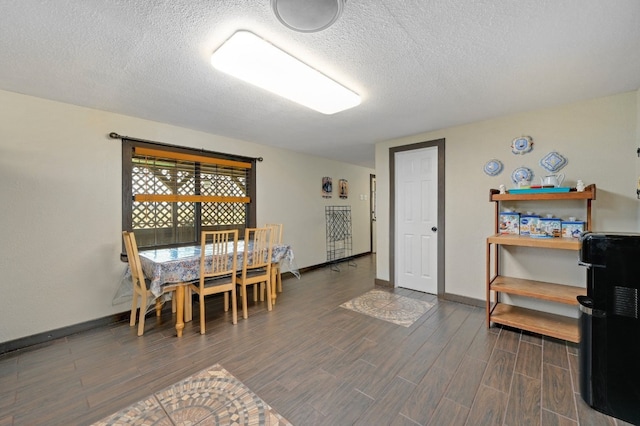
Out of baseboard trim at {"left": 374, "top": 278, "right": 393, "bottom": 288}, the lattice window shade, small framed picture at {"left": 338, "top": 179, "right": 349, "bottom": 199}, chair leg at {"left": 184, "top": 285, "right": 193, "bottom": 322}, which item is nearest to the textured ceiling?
the lattice window shade

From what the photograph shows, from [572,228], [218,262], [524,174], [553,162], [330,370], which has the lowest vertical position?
[330,370]

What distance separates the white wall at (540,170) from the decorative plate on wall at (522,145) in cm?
5

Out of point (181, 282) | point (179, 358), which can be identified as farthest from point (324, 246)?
point (179, 358)

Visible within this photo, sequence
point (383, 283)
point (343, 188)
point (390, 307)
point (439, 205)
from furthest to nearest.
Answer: point (343, 188) < point (383, 283) < point (439, 205) < point (390, 307)

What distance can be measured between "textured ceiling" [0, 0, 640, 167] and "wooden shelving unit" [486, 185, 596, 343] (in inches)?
37.2

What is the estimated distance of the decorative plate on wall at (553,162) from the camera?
263 cm

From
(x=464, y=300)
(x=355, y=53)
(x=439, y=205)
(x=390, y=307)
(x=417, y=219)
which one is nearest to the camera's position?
(x=355, y=53)

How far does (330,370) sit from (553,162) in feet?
9.79

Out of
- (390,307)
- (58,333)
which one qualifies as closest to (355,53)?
(390,307)

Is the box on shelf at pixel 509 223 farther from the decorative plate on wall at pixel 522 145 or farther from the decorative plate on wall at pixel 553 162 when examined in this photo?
the decorative plate on wall at pixel 522 145

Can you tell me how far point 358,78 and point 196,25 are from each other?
1.18 meters

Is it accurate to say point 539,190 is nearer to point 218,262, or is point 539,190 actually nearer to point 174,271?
point 218,262

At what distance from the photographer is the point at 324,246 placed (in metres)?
5.33

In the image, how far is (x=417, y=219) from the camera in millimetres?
3734
